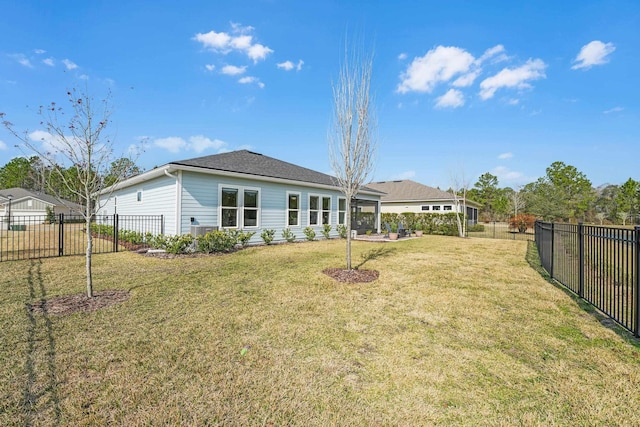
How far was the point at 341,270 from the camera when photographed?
7156 millimetres

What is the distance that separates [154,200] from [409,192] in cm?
2406

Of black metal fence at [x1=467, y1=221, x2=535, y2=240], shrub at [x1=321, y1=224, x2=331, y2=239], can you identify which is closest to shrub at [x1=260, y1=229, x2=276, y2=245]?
shrub at [x1=321, y1=224, x2=331, y2=239]

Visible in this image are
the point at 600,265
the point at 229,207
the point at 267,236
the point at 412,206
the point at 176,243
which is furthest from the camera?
the point at 412,206

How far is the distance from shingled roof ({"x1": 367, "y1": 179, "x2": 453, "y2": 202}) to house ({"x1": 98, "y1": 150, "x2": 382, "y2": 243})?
1240 centimetres

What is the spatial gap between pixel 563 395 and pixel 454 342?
44.6 inches

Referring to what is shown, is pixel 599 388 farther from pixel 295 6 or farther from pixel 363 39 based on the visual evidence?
pixel 295 6

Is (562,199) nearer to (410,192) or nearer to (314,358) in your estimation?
(410,192)

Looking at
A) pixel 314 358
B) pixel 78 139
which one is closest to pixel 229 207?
pixel 78 139

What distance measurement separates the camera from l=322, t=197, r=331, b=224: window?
16.2 m

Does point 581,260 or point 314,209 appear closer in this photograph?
point 581,260

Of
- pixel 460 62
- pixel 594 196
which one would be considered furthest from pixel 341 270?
pixel 594 196

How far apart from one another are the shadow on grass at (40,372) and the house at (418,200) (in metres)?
23.3

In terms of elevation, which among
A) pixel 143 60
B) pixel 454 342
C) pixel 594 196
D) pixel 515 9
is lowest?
pixel 454 342

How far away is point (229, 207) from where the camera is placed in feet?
38.2
